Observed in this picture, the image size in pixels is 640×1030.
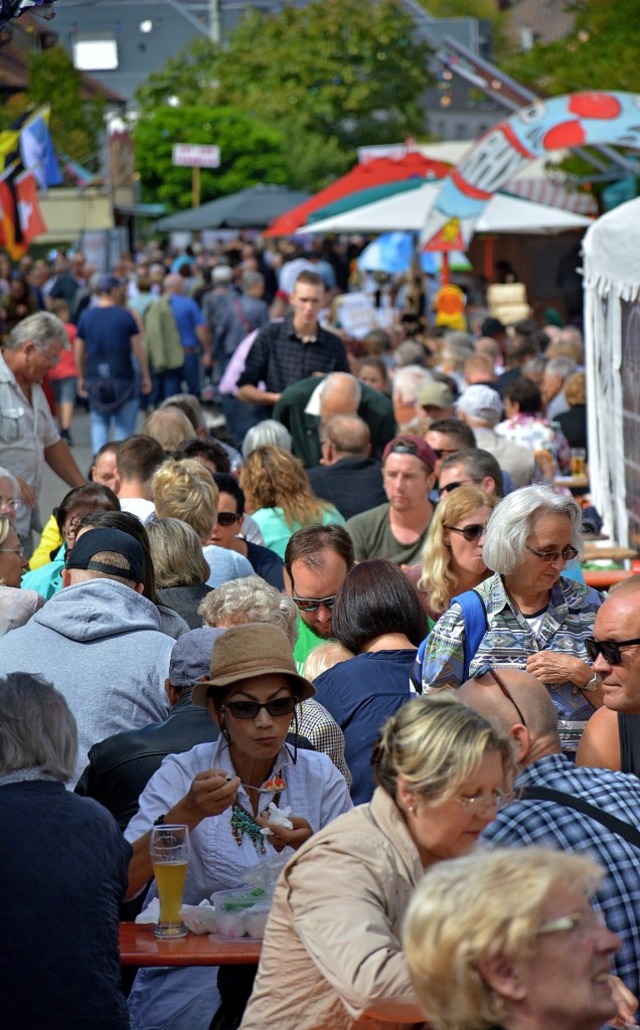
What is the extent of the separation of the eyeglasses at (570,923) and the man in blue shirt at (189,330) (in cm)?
1829

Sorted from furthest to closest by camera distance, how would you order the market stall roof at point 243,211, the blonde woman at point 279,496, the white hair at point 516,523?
the market stall roof at point 243,211 < the blonde woman at point 279,496 < the white hair at point 516,523

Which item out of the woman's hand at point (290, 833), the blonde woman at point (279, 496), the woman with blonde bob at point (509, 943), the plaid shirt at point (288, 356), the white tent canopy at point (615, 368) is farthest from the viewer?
the plaid shirt at point (288, 356)

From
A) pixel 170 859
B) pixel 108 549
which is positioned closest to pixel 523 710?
pixel 170 859

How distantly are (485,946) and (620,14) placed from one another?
30.7 meters

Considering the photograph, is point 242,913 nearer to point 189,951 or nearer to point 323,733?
point 189,951

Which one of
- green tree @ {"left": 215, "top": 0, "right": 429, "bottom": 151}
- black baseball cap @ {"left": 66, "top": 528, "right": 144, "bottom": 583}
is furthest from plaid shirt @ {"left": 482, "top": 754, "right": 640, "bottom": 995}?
green tree @ {"left": 215, "top": 0, "right": 429, "bottom": 151}

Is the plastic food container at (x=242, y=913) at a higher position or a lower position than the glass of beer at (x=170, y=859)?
lower

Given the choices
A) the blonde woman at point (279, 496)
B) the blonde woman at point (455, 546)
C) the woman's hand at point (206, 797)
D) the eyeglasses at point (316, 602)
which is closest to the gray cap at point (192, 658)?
the woman's hand at point (206, 797)

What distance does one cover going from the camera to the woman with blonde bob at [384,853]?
3053 mm

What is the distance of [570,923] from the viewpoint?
2398 millimetres

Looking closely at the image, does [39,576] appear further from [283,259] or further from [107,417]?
[283,259]

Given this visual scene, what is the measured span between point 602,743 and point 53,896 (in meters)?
1.68

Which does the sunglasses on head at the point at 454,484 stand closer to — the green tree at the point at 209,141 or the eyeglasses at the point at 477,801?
the eyeglasses at the point at 477,801

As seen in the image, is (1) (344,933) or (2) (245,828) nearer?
(1) (344,933)
